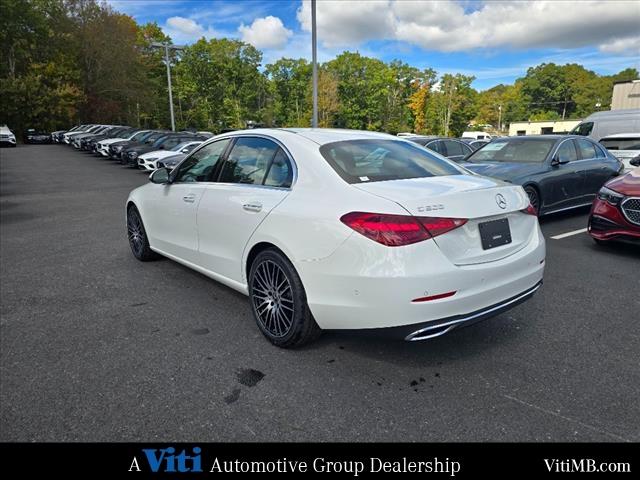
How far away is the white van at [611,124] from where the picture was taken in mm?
14438

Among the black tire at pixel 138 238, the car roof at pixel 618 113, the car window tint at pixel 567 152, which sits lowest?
the black tire at pixel 138 238

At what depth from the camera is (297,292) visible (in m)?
2.96

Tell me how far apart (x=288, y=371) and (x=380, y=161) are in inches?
65.4

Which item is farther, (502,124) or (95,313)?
(502,124)

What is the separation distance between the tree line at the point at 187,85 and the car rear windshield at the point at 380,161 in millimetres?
41672

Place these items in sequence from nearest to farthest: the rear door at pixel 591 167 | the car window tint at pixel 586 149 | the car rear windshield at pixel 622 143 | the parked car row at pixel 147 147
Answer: the rear door at pixel 591 167 < the car window tint at pixel 586 149 < the car rear windshield at pixel 622 143 < the parked car row at pixel 147 147

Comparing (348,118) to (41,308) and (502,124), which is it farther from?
(41,308)

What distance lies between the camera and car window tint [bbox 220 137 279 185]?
11.5 ft

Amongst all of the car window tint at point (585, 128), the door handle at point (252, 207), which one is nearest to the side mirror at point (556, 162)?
the door handle at point (252, 207)

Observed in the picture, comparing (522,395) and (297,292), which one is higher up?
(297,292)

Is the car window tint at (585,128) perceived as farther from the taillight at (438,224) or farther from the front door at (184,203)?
the taillight at (438,224)

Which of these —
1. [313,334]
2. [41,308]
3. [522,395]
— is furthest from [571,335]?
[41,308]
